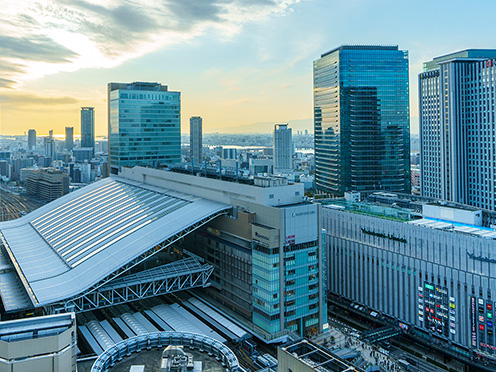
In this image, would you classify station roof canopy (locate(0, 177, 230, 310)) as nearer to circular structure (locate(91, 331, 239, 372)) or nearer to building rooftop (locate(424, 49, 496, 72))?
circular structure (locate(91, 331, 239, 372))

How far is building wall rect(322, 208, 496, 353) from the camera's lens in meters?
49.4

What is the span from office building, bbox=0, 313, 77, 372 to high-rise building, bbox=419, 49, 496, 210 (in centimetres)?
10722

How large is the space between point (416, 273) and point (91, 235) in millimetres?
43179

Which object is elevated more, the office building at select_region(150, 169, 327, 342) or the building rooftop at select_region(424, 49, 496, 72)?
the building rooftop at select_region(424, 49, 496, 72)

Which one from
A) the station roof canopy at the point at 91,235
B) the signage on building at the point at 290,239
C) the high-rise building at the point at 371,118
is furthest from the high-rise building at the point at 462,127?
the station roof canopy at the point at 91,235

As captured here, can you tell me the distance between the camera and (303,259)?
1946 inches

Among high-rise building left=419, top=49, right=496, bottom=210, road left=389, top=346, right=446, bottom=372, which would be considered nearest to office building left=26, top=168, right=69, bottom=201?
high-rise building left=419, top=49, right=496, bottom=210

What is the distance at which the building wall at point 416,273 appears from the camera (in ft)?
162

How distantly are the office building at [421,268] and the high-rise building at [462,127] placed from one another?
49.8 metres

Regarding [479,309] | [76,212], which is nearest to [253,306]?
[479,309]

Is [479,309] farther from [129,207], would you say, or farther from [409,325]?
[129,207]

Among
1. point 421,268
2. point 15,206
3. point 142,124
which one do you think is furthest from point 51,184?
point 421,268

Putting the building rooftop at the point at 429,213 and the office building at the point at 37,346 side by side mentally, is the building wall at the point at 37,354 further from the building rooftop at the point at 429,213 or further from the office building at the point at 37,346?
the building rooftop at the point at 429,213

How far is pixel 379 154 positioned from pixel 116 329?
95.3 meters
